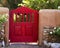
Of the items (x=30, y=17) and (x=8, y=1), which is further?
(x=8, y=1)

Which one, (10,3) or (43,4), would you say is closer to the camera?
(43,4)

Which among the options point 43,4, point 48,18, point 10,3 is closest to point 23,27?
point 48,18

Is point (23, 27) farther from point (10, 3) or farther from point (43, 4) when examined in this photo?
point (10, 3)

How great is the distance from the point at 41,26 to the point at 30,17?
2.90 feet

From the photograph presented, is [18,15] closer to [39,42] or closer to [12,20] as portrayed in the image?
[12,20]

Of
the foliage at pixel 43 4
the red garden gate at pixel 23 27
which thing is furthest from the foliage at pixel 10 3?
the red garden gate at pixel 23 27

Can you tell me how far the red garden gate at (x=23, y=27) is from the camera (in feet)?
42.2

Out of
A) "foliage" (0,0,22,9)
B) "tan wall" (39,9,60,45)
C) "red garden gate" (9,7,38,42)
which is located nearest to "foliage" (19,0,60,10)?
"foliage" (0,0,22,9)

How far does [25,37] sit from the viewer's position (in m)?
12.9

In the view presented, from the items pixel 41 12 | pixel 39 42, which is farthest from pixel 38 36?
pixel 41 12

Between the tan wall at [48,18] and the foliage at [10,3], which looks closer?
the tan wall at [48,18]

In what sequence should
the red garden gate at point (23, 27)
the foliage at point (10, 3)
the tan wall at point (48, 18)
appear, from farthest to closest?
the foliage at point (10, 3) → the red garden gate at point (23, 27) → the tan wall at point (48, 18)

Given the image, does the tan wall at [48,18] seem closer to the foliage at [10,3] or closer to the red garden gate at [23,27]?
the red garden gate at [23,27]

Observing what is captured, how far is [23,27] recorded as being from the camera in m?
12.9
